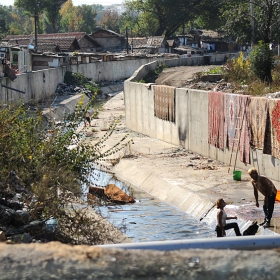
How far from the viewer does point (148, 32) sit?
101938 millimetres

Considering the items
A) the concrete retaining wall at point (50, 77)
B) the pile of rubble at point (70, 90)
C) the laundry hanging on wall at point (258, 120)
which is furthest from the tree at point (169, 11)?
the laundry hanging on wall at point (258, 120)

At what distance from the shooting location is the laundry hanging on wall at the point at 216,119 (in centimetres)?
1942

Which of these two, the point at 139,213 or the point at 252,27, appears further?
the point at 252,27

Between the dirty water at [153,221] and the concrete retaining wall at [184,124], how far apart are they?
271cm

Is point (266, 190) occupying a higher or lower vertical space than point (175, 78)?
lower

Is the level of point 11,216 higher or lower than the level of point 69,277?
lower

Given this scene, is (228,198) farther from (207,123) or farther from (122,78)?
(122,78)

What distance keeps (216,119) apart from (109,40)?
65.6 m

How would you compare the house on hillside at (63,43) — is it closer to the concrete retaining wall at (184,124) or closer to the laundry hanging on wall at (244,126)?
the concrete retaining wall at (184,124)

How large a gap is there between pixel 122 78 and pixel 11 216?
2012 inches

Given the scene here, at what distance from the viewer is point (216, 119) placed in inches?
779

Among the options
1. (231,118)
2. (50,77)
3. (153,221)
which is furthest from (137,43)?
(153,221)

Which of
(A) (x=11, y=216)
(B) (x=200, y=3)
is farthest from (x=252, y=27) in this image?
(B) (x=200, y=3)

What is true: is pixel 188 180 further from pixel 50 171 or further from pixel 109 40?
pixel 109 40
